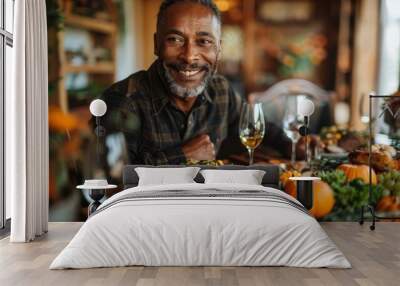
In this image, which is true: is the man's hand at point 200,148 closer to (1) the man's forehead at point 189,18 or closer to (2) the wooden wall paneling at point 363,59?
(1) the man's forehead at point 189,18

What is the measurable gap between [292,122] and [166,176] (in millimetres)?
1802

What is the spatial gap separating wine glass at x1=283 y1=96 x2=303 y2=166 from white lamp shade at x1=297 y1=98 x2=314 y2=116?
0.42 meters

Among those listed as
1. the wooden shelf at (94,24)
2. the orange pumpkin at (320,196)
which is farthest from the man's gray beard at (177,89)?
the orange pumpkin at (320,196)

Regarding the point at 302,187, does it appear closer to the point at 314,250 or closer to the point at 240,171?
the point at 240,171

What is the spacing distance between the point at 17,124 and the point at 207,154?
244 centimetres

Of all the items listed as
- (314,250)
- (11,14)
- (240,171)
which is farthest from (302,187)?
(11,14)

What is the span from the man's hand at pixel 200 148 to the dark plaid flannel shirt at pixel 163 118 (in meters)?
0.05

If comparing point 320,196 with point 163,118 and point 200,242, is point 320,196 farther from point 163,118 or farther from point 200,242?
point 200,242

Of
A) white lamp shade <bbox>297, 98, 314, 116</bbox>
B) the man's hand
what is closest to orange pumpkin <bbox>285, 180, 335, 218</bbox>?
white lamp shade <bbox>297, 98, 314, 116</bbox>

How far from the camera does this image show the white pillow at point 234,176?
670cm

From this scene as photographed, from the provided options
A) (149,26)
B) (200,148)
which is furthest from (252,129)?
(149,26)

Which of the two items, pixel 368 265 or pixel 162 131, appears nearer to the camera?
pixel 368 265

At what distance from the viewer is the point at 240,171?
6805mm

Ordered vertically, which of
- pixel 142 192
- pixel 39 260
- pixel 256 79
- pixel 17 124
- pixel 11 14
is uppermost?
pixel 11 14
